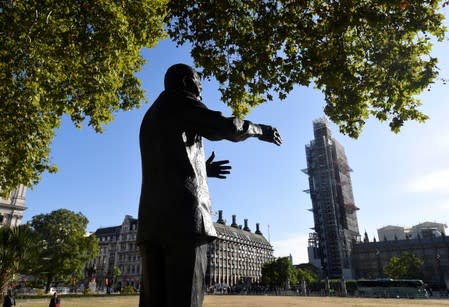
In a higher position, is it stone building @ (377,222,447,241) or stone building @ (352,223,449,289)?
stone building @ (377,222,447,241)

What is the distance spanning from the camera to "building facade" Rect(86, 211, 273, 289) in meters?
85.2

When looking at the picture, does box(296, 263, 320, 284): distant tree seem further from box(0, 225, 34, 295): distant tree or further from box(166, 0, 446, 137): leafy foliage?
box(166, 0, 446, 137): leafy foliage

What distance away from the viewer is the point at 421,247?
82.0m

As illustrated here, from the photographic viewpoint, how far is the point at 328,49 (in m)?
8.27

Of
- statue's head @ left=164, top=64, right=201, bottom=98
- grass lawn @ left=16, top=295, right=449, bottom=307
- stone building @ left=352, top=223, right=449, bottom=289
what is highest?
stone building @ left=352, top=223, right=449, bottom=289

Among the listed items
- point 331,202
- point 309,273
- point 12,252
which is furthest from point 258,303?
point 309,273

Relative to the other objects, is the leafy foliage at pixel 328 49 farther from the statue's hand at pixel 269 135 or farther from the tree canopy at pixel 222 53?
the statue's hand at pixel 269 135

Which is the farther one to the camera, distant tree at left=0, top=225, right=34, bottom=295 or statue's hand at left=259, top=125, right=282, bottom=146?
distant tree at left=0, top=225, right=34, bottom=295

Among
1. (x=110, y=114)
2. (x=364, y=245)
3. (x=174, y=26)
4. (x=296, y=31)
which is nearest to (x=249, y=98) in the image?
(x=296, y=31)

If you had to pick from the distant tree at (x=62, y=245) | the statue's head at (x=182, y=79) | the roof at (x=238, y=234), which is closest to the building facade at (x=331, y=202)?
the roof at (x=238, y=234)

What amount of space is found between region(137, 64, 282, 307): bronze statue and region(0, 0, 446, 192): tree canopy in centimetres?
584

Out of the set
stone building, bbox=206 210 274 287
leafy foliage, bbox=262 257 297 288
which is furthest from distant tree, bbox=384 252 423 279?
stone building, bbox=206 210 274 287

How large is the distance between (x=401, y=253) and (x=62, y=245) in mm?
78564

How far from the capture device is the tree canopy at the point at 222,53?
8.10 metres
